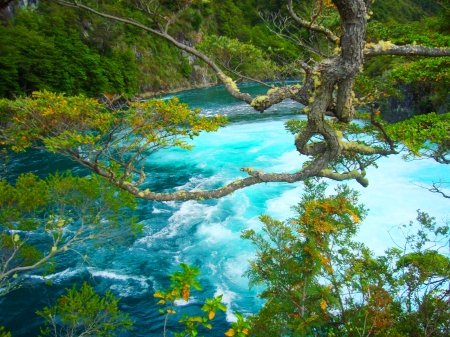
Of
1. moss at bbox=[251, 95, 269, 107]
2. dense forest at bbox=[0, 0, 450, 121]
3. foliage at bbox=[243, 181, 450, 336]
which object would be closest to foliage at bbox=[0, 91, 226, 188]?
moss at bbox=[251, 95, 269, 107]

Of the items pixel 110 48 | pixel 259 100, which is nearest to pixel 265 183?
pixel 259 100

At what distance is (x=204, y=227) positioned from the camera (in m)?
10.5

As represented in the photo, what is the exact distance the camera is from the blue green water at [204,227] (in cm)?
734

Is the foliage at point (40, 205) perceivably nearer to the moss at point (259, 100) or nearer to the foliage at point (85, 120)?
the foliage at point (85, 120)

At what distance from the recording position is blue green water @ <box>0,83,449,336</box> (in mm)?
7340

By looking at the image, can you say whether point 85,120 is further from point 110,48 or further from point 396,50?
point 110,48

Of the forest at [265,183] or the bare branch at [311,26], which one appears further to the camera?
the bare branch at [311,26]

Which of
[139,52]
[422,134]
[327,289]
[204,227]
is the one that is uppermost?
[139,52]

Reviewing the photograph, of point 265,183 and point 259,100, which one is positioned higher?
point 259,100

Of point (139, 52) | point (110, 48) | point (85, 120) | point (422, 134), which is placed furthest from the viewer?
point (139, 52)

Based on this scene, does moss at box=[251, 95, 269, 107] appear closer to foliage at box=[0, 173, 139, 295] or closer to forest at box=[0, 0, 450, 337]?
forest at box=[0, 0, 450, 337]

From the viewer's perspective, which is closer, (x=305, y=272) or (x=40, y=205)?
(x=305, y=272)

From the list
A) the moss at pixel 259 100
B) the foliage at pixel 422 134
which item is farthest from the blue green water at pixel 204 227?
the moss at pixel 259 100

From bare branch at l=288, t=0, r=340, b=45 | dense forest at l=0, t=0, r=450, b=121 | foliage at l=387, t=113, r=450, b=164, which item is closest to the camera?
bare branch at l=288, t=0, r=340, b=45
